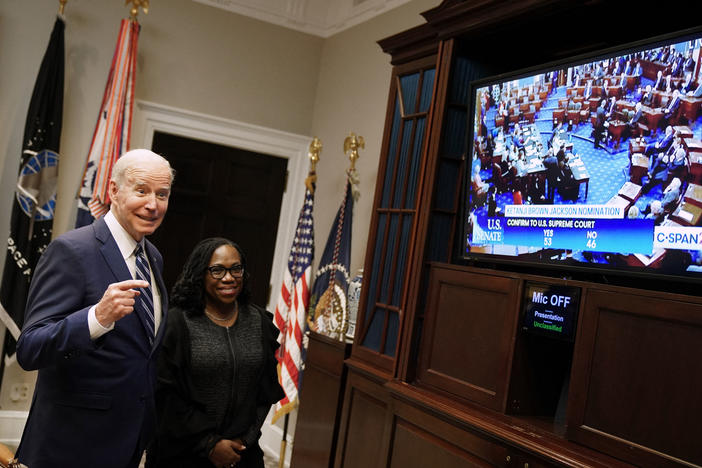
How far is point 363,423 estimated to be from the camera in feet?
11.3

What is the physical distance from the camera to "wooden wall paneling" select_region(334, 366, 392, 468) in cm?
329

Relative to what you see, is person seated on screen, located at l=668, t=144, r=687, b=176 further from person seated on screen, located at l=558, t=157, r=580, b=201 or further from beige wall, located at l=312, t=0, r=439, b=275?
beige wall, located at l=312, t=0, r=439, b=275

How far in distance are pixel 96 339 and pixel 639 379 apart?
A: 1.58 metres

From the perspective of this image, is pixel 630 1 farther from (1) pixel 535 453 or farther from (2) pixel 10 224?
(2) pixel 10 224

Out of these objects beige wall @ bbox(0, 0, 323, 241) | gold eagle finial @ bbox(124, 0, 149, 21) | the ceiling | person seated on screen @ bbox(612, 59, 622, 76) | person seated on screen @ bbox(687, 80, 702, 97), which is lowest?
person seated on screen @ bbox(687, 80, 702, 97)

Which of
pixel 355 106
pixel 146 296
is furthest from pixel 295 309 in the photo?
pixel 146 296

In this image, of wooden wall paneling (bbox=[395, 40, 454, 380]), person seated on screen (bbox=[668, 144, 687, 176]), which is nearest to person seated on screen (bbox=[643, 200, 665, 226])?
person seated on screen (bbox=[668, 144, 687, 176])

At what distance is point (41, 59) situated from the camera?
4.87 meters

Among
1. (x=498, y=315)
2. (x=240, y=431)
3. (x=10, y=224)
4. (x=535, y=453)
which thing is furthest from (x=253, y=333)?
(x=10, y=224)

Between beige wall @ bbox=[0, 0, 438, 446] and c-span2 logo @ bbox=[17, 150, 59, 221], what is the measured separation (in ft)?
0.68

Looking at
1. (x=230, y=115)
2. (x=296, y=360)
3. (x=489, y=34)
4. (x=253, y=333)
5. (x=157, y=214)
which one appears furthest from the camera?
(x=230, y=115)

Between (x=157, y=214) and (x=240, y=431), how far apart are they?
109cm

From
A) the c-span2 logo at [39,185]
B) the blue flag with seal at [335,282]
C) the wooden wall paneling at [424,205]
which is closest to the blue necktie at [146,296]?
the wooden wall paneling at [424,205]

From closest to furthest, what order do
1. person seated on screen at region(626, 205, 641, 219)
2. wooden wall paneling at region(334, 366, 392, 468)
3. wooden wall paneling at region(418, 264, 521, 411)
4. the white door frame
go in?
1. person seated on screen at region(626, 205, 641, 219)
2. wooden wall paneling at region(418, 264, 521, 411)
3. wooden wall paneling at region(334, 366, 392, 468)
4. the white door frame
